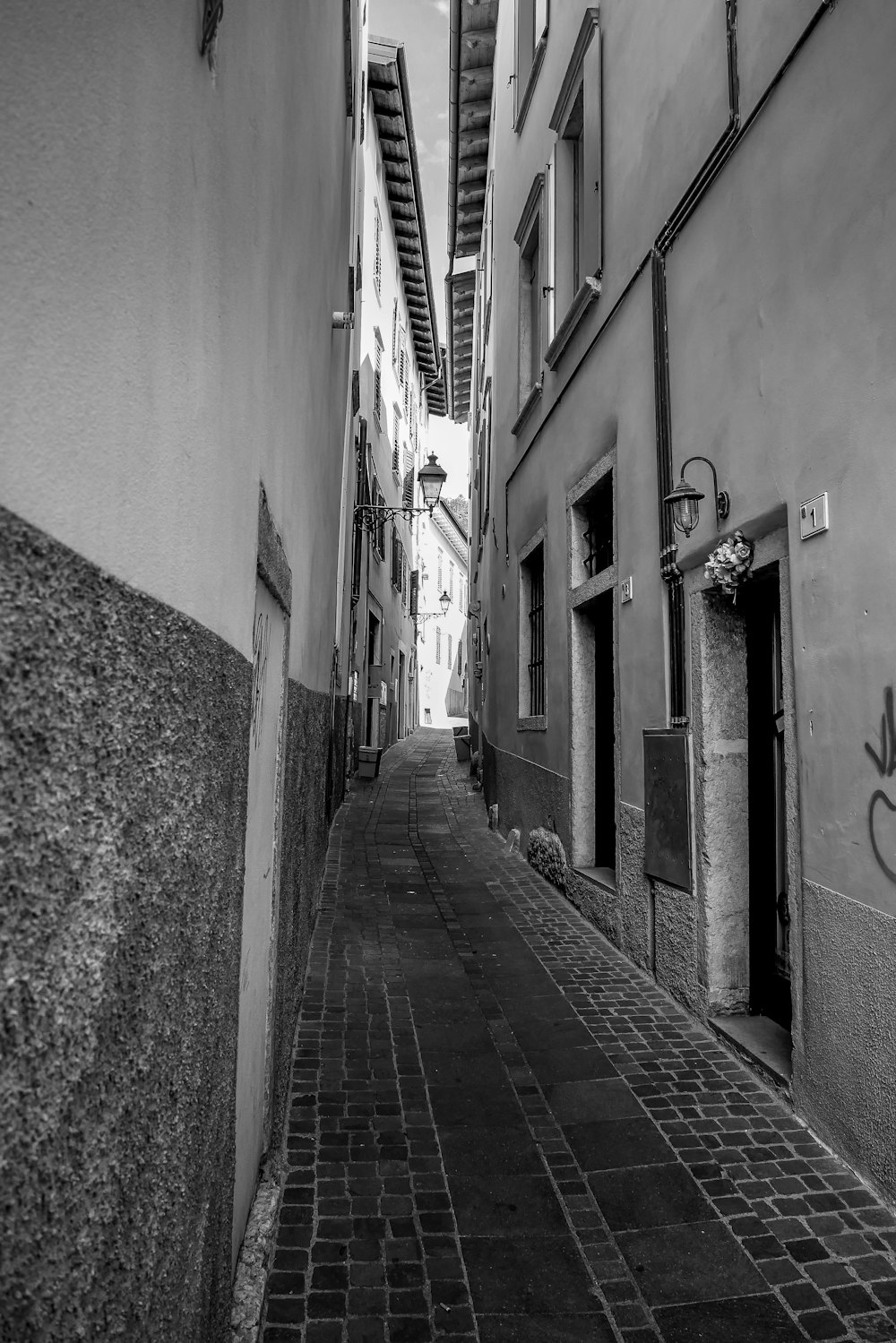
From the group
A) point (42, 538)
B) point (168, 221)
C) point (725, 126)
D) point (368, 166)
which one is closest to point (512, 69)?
point (368, 166)

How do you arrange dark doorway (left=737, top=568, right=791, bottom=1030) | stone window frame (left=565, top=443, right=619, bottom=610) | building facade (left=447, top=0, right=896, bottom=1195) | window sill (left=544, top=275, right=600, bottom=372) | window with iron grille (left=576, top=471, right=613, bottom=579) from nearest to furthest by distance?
building facade (left=447, top=0, right=896, bottom=1195), dark doorway (left=737, top=568, right=791, bottom=1030), stone window frame (left=565, top=443, right=619, bottom=610), window sill (left=544, top=275, right=600, bottom=372), window with iron grille (left=576, top=471, right=613, bottom=579)

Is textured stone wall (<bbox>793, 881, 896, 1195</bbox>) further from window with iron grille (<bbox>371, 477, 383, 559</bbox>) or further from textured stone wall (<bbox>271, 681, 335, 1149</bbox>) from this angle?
window with iron grille (<bbox>371, 477, 383, 559</bbox>)

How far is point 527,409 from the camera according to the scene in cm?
1000

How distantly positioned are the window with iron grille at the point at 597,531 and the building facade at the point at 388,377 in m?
5.99

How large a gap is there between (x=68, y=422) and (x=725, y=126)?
498 cm

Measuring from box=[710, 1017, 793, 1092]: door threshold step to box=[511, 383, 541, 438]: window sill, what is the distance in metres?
6.67

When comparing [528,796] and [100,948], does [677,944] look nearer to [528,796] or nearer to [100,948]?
[528,796]

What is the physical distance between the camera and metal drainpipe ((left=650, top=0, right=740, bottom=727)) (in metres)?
5.29

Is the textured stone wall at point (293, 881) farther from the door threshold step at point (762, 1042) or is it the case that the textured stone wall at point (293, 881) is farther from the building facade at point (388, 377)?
the building facade at point (388, 377)

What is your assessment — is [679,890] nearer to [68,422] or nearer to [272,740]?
[272,740]

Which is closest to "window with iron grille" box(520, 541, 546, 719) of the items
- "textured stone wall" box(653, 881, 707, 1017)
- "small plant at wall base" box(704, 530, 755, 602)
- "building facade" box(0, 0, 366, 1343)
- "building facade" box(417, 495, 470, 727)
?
"textured stone wall" box(653, 881, 707, 1017)

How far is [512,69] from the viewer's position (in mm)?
11641

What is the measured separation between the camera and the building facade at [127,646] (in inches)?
35.4

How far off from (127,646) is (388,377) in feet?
65.6
